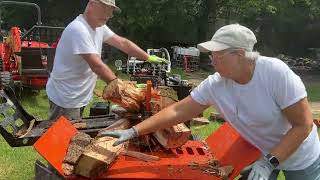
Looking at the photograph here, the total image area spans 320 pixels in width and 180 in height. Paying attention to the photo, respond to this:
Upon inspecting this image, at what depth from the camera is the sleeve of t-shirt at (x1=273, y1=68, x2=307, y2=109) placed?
298cm

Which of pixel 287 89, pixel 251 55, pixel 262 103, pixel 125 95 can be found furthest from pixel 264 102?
pixel 125 95

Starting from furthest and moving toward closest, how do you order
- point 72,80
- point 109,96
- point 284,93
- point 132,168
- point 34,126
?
point 72,80, point 34,126, point 109,96, point 132,168, point 284,93

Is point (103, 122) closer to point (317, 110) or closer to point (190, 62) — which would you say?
point (317, 110)

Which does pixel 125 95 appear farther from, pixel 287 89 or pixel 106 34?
pixel 287 89

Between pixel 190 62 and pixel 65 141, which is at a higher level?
pixel 65 141

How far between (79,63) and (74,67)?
0.19 feet

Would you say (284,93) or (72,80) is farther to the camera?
(72,80)

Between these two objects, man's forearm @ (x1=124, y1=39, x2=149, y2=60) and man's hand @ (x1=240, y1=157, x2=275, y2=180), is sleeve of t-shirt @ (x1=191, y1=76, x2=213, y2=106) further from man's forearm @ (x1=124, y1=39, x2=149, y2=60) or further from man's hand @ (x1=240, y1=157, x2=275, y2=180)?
man's forearm @ (x1=124, y1=39, x2=149, y2=60)

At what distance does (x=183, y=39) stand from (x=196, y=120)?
63.3ft

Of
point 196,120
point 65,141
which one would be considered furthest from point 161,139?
point 196,120

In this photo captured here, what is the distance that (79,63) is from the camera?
4664 mm

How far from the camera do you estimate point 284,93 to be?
3.00 m

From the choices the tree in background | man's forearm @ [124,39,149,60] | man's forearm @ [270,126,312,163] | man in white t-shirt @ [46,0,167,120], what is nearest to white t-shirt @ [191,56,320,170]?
man's forearm @ [270,126,312,163]

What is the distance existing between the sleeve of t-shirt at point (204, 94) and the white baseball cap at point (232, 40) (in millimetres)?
375
